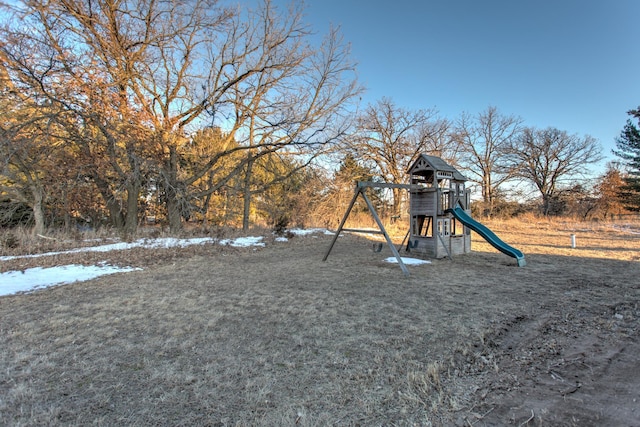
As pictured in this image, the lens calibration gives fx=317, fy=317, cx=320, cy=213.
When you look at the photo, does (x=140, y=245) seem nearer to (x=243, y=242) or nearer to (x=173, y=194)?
(x=243, y=242)

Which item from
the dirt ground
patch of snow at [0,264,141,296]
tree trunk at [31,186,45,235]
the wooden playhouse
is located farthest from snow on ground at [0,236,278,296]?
the wooden playhouse

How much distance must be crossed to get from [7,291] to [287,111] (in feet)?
35.4

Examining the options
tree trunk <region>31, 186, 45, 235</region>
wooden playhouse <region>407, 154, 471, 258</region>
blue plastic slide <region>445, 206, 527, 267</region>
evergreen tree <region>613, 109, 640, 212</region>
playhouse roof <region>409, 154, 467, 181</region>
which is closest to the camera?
blue plastic slide <region>445, 206, 527, 267</region>

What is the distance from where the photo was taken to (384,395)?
7.13 ft

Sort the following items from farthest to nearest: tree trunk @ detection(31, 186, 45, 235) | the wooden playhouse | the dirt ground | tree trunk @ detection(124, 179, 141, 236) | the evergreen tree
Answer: the evergreen tree
tree trunk @ detection(124, 179, 141, 236)
tree trunk @ detection(31, 186, 45, 235)
the wooden playhouse
the dirt ground

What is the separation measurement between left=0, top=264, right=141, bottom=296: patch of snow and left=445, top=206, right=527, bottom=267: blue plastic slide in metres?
8.08

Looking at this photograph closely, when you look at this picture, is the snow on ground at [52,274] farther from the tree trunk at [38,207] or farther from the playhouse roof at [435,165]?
the playhouse roof at [435,165]

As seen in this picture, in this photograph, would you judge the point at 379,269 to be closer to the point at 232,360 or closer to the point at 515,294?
the point at 515,294

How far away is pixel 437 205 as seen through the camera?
8539mm

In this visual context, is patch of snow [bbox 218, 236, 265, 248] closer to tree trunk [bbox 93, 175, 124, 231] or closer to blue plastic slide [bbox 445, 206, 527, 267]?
tree trunk [bbox 93, 175, 124, 231]

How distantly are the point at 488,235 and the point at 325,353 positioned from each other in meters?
6.62

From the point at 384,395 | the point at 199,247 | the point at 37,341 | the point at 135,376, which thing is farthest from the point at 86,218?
the point at 384,395

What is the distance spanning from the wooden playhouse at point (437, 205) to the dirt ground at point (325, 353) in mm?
2930

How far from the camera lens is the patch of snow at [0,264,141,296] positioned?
535 centimetres
